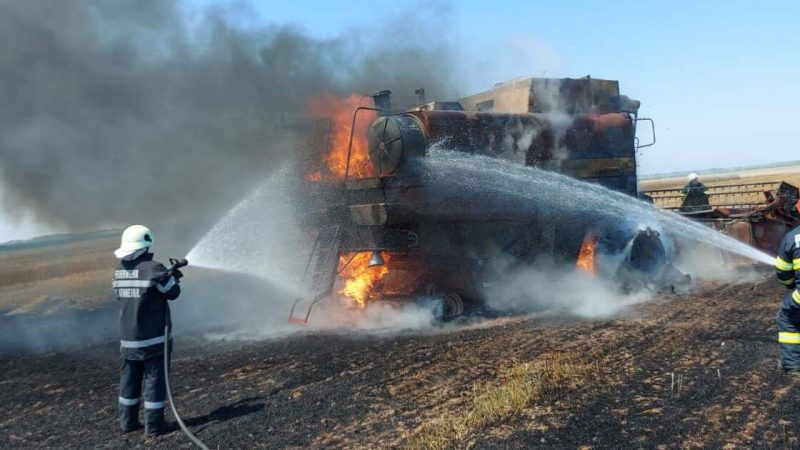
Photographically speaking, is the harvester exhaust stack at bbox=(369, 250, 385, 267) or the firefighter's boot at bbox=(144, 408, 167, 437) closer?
the firefighter's boot at bbox=(144, 408, 167, 437)

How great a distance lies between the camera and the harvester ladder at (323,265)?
8602 mm

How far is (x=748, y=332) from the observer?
21.8 ft

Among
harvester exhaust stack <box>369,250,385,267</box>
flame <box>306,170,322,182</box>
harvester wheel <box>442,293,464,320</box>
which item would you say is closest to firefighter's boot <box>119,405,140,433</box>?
harvester exhaust stack <box>369,250,385,267</box>

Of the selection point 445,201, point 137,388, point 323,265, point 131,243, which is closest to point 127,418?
point 137,388

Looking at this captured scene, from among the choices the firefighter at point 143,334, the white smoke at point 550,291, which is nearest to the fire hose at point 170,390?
the firefighter at point 143,334

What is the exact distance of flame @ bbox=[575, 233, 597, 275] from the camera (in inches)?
382

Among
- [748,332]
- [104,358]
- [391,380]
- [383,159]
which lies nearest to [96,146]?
[104,358]

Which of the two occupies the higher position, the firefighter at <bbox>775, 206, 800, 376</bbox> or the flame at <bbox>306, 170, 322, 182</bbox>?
the flame at <bbox>306, 170, 322, 182</bbox>

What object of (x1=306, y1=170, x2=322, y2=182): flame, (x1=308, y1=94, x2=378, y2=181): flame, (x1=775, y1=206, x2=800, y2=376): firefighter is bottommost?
(x1=775, y1=206, x2=800, y2=376): firefighter

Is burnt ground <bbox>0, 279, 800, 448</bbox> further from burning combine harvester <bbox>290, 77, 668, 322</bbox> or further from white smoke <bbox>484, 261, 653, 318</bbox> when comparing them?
burning combine harvester <bbox>290, 77, 668, 322</bbox>

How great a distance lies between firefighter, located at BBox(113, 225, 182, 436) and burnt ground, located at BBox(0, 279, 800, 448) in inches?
11.4

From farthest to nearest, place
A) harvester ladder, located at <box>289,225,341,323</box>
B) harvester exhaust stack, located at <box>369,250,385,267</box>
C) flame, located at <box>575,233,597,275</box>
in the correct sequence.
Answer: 1. flame, located at <box>575,233,597,275</box>
2. harvester ladder, located at <box>289,225,341,323</box>
3. harvester exhaust stack, located at <box>369,250,385,267</box>

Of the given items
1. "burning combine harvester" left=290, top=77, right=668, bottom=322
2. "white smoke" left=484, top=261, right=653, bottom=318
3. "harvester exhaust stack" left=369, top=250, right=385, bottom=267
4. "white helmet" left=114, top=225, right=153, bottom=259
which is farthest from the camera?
"white smoke" left=484, top=261, right=653, bottom=318

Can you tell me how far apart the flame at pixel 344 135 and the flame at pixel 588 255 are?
3894 millimetres
